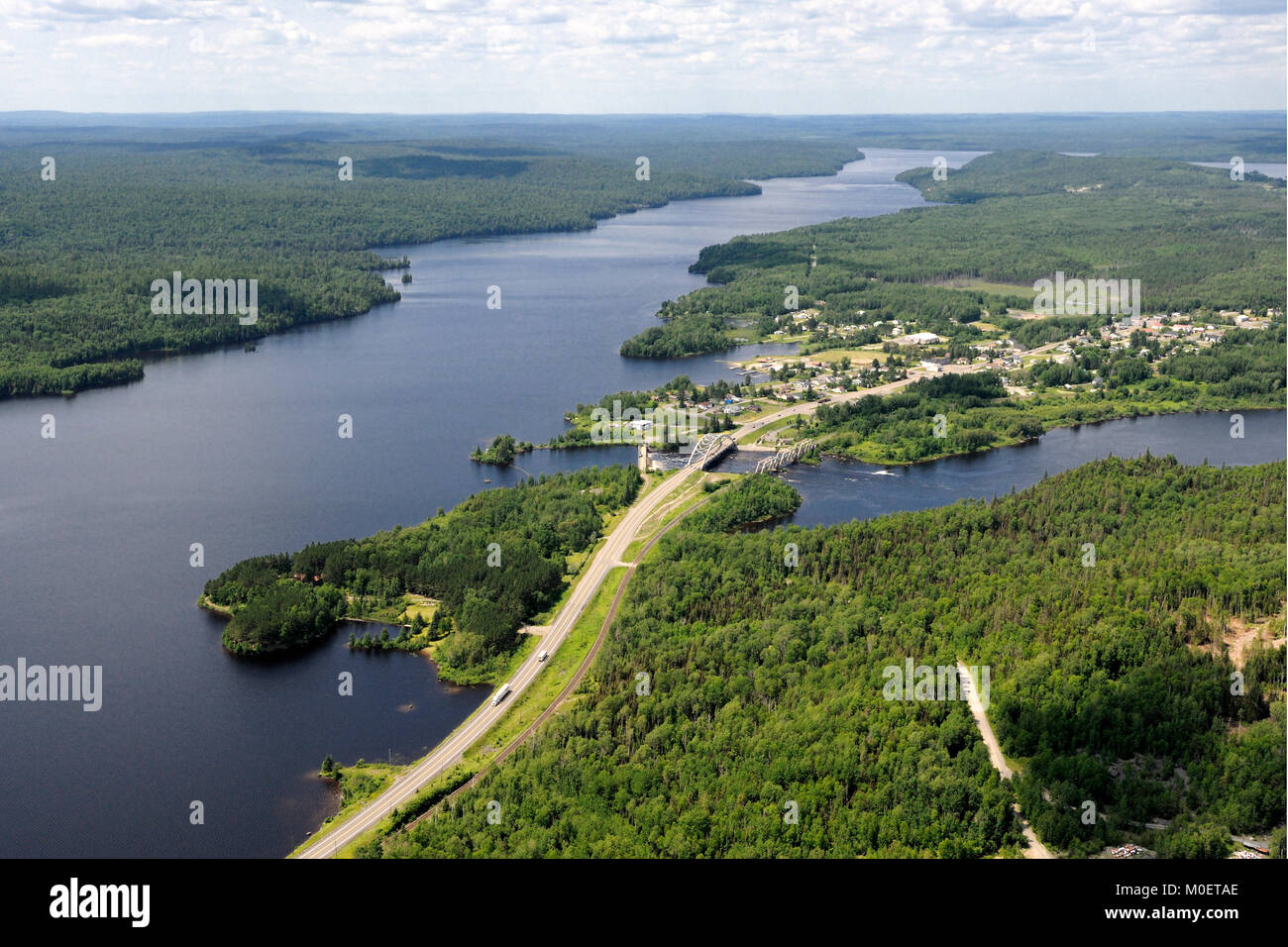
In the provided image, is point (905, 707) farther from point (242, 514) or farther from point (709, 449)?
point (242, 514)

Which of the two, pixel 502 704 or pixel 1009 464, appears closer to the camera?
pixel 502 704

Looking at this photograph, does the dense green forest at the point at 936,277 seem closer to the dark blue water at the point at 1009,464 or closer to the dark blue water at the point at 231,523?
the dark blue water at the point at 231,523

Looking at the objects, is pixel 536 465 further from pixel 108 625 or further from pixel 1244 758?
pixel 1244 758

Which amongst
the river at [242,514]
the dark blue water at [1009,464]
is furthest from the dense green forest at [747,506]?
the river at [242,514]

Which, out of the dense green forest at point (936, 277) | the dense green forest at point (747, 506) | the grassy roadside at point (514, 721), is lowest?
the grassy roadside at point (514, 721)

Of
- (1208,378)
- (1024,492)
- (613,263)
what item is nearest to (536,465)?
(1024,492)

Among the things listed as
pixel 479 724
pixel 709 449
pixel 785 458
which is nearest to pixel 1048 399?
pixel 785 458

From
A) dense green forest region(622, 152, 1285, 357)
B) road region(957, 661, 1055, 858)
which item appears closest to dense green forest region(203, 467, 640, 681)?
road region(957, 661, 1055, 858)

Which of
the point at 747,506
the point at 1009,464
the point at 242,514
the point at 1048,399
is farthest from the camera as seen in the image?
the point at 1048,399
